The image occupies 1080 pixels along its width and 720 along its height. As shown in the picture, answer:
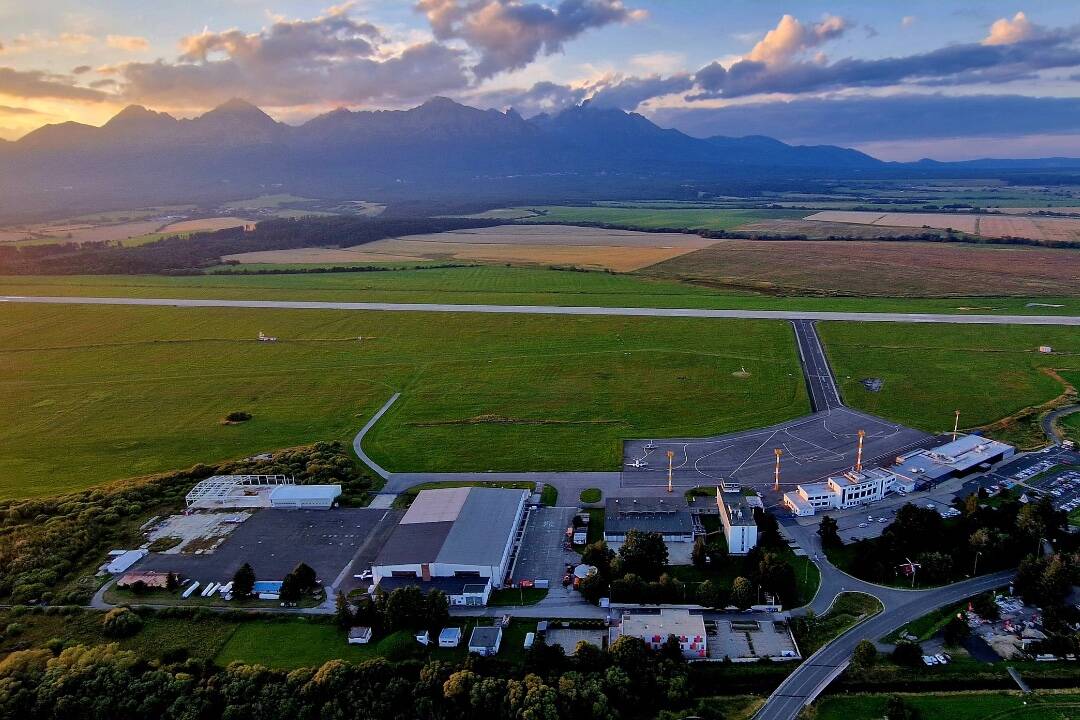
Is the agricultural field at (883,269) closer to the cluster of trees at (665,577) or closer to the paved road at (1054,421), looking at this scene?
the paved road at (1054,421)

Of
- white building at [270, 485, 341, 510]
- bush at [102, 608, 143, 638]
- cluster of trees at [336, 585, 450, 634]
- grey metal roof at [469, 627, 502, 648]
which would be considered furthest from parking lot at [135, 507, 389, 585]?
grey metal roof at [469, 627, 502, 648]

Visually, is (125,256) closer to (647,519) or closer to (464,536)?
(464,536)

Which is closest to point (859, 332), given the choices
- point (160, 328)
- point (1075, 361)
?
point (1075, 361)

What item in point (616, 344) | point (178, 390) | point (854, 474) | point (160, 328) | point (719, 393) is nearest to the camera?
point (854, 474)

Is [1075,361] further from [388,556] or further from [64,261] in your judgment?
[64,261]

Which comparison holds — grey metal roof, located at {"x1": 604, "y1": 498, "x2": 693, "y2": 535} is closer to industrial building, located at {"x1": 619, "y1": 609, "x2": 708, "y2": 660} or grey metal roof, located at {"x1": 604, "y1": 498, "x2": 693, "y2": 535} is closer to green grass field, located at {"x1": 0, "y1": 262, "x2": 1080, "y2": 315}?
industrial building, located at {"x1": 619, "y1": 609, "x2": 708, "y2": 660}

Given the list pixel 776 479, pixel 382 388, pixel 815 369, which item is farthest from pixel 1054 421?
pixel 382 388

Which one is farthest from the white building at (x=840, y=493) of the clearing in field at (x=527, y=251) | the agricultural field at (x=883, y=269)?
the clearing in field at (x=527, y=251)
